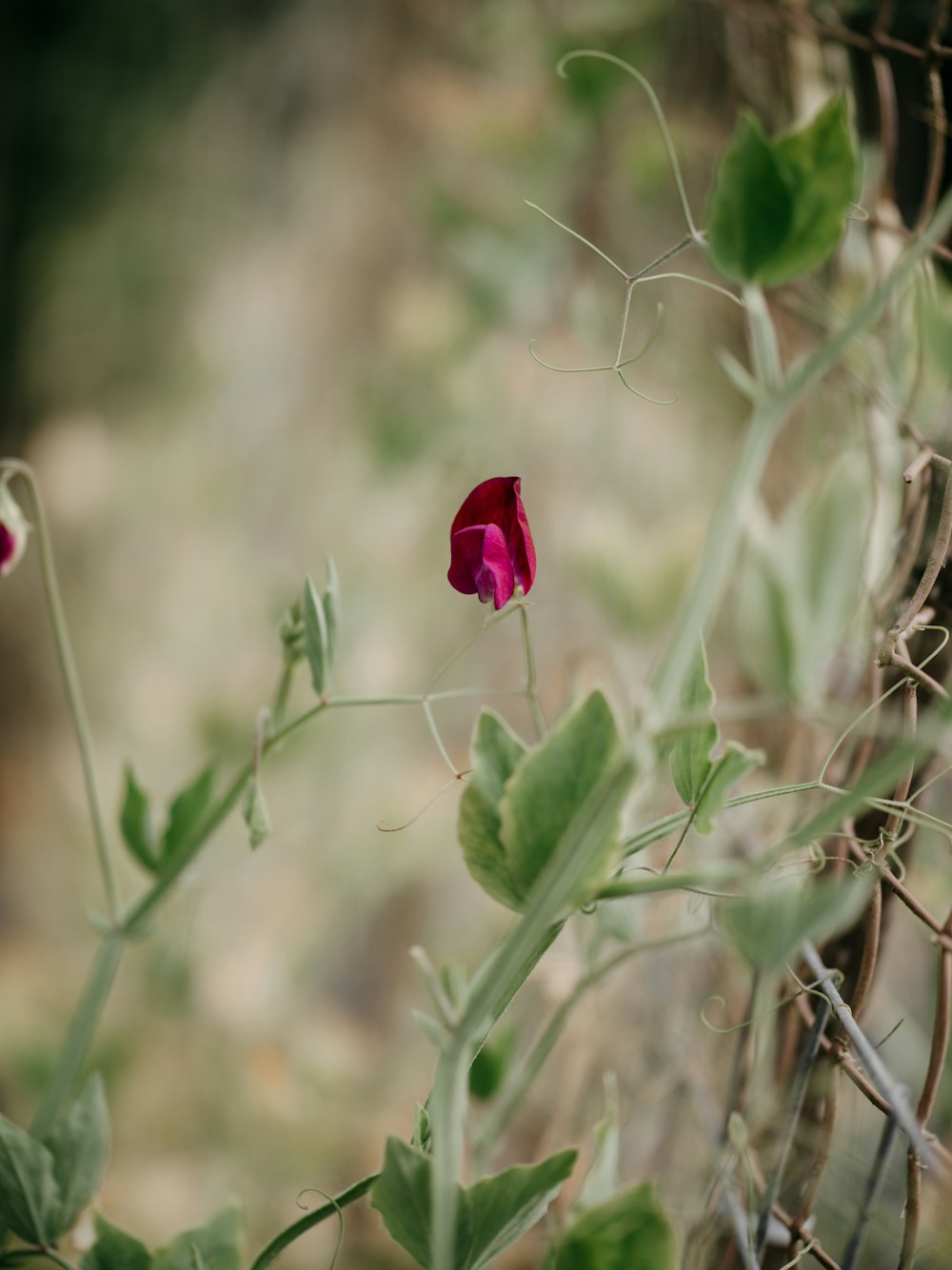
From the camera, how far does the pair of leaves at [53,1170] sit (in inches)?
11.1

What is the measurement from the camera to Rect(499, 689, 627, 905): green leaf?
0.22 m

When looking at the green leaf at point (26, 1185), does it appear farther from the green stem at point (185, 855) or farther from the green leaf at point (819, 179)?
the green leaf at point (819, 179)

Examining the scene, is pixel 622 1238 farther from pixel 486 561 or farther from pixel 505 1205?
pixel 486 561

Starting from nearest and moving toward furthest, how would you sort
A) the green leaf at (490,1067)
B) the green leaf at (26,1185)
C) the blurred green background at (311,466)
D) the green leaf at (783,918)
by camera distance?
the green leaf at (783,918)
the green leaf at (26,1185)
the green leaf at (490,1067)
the blurred green background at (311,466)

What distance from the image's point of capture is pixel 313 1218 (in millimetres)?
256

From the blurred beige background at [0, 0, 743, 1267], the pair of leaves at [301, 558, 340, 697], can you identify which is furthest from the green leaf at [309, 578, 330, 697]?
the blurred beige background at [0, 0, 743, 1267]

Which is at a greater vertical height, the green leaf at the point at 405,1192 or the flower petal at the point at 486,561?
the flower petal at the point at 486,561

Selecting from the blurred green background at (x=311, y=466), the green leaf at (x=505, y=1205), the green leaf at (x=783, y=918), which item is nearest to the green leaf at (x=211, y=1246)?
the green leaf at (x=505, y=1205)

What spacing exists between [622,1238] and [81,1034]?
22cm

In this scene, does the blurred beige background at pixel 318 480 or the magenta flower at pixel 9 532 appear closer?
the magenta flower at pixel 9 532

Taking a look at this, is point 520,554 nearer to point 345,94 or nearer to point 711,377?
point 711,377

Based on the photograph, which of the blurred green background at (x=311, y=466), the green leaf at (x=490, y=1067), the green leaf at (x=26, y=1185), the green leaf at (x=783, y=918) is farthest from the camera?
the blurred green background at (x=311, y=466)

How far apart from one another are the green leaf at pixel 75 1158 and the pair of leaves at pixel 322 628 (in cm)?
15

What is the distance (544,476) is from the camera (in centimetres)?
82
